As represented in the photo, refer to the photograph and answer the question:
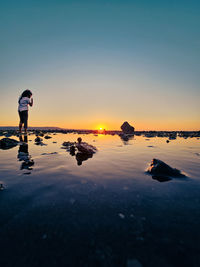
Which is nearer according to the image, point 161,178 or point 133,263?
point 133,263

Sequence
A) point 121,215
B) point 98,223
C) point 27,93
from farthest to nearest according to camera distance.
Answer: point 27,93, point 121,215, point 98,223

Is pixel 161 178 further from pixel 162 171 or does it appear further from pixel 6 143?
pixel 6 143

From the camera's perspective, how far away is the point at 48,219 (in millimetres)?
1880

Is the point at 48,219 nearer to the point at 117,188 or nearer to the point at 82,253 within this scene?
the point at 82,253

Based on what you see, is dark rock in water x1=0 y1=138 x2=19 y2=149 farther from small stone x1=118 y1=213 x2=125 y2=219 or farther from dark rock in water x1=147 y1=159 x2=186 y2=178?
small stone x1=118 y1=213 x2=125 y2=219

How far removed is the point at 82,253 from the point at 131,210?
3.47 ft

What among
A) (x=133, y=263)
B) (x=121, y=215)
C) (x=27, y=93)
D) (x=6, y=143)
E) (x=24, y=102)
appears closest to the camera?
(x=133, y=263)

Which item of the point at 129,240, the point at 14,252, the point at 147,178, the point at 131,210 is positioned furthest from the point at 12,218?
the point at 147,178

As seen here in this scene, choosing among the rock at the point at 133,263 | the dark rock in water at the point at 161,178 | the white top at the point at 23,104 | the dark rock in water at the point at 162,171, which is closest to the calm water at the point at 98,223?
the rock at the point at 133,263

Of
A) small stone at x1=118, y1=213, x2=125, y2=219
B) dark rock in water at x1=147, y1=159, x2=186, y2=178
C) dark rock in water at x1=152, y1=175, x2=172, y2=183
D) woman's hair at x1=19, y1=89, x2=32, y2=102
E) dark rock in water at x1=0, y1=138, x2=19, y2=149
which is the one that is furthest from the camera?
woman's hair at x1=19, y1=89, x2=32, y2=102

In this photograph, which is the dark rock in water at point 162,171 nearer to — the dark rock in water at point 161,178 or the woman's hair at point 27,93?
the dark rock in water at point 161,178

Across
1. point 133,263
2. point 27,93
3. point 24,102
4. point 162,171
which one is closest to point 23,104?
point 24,102

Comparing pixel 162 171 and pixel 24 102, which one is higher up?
pixel 24 102

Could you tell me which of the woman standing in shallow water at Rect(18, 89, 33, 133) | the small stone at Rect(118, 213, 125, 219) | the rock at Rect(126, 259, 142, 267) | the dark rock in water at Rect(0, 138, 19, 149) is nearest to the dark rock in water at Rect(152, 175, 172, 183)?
the small stone at Rect(118, 213, 125, 219)
